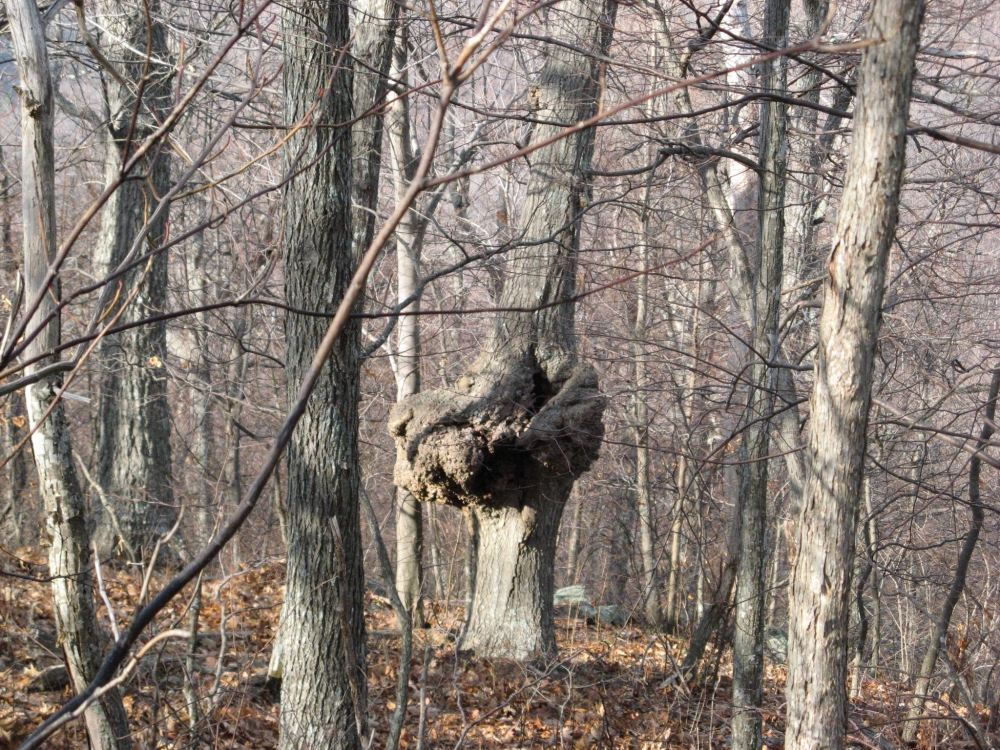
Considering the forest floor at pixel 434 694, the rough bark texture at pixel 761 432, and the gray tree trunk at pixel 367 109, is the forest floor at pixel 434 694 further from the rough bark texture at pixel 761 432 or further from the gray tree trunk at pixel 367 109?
the gray tree trunk at pixel 367 109

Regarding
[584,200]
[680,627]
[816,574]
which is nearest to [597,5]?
[584,200]

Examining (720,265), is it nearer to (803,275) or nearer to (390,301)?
(803,275)

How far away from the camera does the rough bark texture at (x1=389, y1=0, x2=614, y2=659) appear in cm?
651

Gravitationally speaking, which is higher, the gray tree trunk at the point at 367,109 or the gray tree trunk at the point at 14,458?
the gray tree trunk at the point at 367,109

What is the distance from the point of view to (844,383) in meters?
2.78

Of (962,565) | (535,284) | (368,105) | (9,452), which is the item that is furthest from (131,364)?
(962,565)

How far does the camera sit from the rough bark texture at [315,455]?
15.2 feet

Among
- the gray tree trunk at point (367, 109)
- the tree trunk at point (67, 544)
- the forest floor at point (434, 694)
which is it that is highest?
the gray tree trunk at point (367, 109)

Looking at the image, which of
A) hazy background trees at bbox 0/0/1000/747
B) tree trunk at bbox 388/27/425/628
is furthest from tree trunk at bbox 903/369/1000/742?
tree trunk at bbox 388/27/425/628

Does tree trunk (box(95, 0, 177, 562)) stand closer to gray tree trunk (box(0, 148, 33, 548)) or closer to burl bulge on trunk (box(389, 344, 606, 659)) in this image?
gray tree trunk (box(0, 148, 33, 548))

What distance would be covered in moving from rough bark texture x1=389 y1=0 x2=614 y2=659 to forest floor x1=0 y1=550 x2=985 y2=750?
1.81 feet

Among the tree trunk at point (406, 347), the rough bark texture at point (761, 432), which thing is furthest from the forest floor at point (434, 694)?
the tree trunk at point (406, 347)

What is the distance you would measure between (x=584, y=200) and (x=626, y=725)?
4.32 metres

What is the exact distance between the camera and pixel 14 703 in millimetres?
4848
